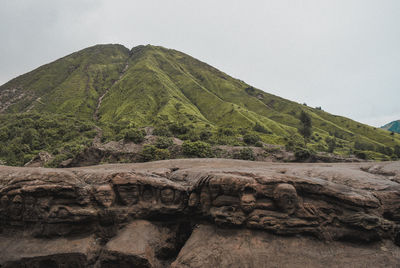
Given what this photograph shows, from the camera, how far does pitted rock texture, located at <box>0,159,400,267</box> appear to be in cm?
1221

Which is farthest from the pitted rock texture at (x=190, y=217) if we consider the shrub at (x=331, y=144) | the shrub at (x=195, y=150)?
the shrub at (x=331, y=144)

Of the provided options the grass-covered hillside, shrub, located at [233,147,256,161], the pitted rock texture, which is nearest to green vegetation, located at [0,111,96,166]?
the grass-covered hillside

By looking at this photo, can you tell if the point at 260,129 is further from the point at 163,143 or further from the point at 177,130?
the point at 163,143

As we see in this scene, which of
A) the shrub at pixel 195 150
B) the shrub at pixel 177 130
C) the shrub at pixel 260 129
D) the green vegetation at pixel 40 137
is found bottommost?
the green vegetation at pixel 40 137

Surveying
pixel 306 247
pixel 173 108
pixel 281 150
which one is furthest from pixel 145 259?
pixel 173 108

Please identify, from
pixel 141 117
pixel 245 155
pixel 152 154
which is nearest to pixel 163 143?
pixel 152 154

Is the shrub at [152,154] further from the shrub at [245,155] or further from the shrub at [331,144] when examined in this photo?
the shrub at [331,144]

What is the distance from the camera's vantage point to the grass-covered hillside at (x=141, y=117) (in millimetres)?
75938

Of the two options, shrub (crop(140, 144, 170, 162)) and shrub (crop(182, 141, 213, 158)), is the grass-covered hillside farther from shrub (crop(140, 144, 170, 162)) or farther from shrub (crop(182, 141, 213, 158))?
shrub (crop(182, 141, 213, 158))

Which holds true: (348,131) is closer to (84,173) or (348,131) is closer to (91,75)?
(84,173)

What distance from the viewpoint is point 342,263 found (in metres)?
10.9

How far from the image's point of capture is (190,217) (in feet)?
53.3

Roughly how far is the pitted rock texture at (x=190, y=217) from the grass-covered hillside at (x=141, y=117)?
151 ft

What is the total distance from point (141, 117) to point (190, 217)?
94.6 metres
